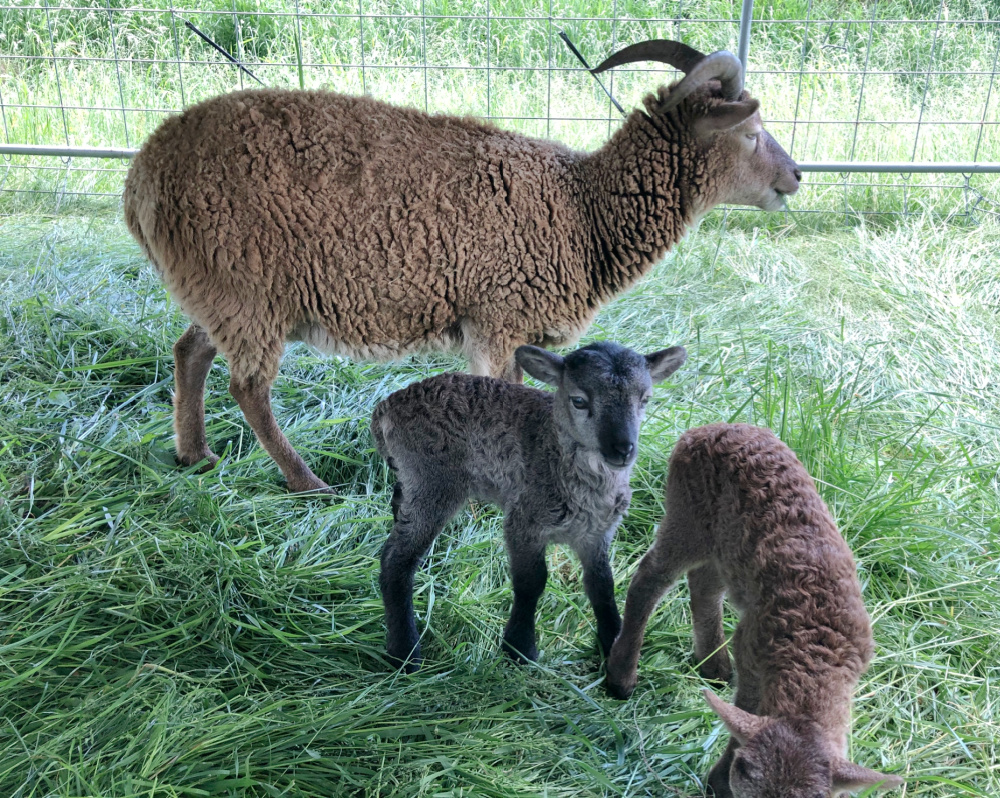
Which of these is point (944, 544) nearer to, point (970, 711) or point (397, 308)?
point (970, 711)

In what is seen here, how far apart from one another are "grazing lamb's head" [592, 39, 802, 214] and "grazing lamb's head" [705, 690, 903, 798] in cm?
283

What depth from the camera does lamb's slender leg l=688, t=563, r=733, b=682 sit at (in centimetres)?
316

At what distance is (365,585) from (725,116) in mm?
2698

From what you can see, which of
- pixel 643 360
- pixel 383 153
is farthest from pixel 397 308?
pixel 643 360

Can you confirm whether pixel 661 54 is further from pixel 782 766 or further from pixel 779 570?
pixel 782 766

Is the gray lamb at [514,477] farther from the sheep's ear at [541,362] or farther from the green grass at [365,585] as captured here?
the green grass at [365,585]

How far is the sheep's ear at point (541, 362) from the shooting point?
3.07 m

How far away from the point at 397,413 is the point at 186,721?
1.26 metres

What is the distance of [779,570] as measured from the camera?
263cm

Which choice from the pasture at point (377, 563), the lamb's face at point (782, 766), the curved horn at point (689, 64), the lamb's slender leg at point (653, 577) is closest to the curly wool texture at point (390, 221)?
the curved horn at point (689, 64)

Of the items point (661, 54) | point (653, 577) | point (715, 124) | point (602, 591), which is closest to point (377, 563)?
point (602, 591)

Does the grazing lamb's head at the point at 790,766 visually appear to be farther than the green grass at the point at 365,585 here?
No

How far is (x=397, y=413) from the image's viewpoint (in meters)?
3.30

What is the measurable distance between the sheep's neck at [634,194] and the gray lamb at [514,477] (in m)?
1.23
